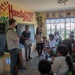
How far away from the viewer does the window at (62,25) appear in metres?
7.14

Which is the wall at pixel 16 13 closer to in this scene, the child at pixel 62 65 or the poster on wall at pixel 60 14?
the poster on wall at pixel 60 14

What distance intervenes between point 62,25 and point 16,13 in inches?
123

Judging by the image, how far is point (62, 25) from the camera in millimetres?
7301

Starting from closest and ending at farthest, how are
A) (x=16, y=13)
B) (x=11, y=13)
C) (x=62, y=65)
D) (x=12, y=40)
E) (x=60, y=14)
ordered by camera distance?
(x=62, y=65) < (x=12, y=40) < (x=11, y=13) < (x=16, y=13) < (x=60, y=14)

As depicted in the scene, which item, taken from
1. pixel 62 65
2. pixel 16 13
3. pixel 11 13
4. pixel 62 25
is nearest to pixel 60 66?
pixel 62 65

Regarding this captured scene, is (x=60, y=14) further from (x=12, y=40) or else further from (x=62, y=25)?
(x=12, y=40)

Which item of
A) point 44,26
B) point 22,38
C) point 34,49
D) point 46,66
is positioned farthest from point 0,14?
point 44,26

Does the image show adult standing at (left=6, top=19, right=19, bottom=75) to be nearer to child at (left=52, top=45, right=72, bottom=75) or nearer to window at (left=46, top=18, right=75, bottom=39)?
child at (left=52, top=45, right=72, bottom=75)

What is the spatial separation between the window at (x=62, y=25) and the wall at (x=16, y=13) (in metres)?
1.07

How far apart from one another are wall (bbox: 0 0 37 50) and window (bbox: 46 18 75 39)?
1.07 m

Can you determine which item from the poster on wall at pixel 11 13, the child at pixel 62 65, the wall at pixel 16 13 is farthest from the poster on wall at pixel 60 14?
the child at pixel 62 65

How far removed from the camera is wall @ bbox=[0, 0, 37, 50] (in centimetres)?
424

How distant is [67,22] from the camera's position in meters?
7.18

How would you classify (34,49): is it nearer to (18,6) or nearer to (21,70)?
(18,6)
